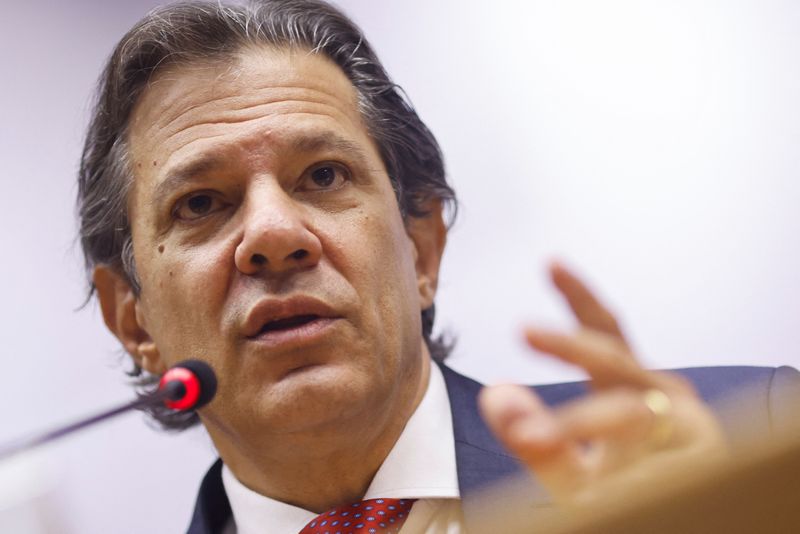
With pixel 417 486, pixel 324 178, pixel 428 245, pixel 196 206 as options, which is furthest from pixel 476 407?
pixel 196 206

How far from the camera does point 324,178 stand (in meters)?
1.34

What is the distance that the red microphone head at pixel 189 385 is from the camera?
93cm

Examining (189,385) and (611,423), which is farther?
(189,385)

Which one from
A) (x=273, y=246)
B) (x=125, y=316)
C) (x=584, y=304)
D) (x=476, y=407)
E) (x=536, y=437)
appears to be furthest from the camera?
(x=125, y=316)

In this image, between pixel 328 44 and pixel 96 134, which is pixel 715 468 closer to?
pixel 328 44

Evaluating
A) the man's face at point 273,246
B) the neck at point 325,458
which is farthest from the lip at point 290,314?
the neck at point 325,458

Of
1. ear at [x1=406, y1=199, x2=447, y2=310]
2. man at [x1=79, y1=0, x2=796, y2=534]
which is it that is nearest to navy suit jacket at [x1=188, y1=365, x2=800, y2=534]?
man at [x1=79, y1=0, x2=796, y2=534]

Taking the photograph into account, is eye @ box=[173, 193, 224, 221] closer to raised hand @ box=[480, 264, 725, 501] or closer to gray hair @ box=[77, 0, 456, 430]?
gray hair @ box=[77, 0, 456, 430]

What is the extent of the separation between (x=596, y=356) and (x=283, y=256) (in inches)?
20.3

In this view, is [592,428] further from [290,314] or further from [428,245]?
[428,245]

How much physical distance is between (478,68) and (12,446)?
3.80 feet

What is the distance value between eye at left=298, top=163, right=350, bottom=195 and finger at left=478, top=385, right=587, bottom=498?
0.65 metres

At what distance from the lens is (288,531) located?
4.35ft

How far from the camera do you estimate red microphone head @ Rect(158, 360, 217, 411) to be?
933 mm
